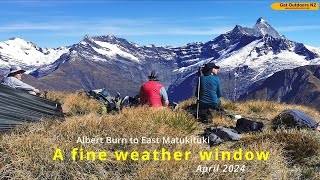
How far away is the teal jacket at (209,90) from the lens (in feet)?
54.9

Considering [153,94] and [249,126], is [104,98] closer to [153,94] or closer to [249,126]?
[153,94]

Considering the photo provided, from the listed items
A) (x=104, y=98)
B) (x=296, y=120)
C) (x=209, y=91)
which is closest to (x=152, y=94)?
(x=209, y=91)

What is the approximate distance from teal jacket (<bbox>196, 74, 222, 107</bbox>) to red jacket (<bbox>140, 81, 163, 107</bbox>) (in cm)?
211

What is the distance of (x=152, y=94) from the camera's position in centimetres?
1549

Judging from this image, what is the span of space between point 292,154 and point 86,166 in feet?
14.9

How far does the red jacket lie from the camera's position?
15.5 meters

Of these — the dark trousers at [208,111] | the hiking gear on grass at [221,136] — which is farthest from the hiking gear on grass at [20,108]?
the dark trousers at [208,111]

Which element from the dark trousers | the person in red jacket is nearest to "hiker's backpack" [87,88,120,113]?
the person in red jacket

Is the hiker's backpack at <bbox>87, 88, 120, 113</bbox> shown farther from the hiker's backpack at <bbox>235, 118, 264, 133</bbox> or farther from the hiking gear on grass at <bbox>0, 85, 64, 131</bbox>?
the hiker's backpack at <bbox>235, 118, 264, 133</bbox>

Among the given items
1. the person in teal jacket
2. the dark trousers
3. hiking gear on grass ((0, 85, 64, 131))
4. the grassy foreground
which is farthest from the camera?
the person in teal jacket

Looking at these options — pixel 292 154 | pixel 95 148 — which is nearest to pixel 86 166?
pixel 95 148

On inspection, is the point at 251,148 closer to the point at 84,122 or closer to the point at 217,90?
the point at 84,122

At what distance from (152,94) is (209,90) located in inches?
102

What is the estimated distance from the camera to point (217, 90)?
16859 millimetres
